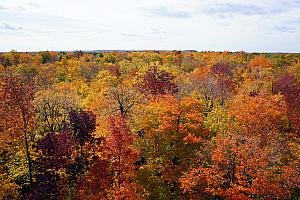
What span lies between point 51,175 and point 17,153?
5.58 m

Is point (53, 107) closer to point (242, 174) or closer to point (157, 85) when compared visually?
point (157, 85)

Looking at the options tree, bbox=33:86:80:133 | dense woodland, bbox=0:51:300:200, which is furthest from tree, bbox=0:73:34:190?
tree, bbox=33:86:80:133

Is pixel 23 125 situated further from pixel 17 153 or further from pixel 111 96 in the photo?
pixel 111 96

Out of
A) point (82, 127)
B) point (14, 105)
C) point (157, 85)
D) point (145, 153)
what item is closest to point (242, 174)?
point (145, 153)

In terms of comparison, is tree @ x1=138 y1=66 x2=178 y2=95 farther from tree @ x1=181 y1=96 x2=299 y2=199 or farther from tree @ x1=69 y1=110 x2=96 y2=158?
tree @ x1=181 y1=96 x2=299 y2=199

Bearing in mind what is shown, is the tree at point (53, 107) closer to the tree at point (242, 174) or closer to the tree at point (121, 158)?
the tree at point (121, 158)

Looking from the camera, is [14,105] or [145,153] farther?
[145,153]

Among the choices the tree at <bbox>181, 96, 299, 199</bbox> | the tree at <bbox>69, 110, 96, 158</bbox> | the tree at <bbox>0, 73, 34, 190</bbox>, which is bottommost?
the tree at <bbox>181, 96, 299, 199</bbox>

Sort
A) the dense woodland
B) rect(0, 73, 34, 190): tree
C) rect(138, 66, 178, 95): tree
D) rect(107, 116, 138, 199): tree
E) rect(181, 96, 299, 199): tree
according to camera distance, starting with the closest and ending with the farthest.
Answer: rect(181, 96, 299, 199): tree < the dense woodland < rect(107, 116, 138, 199): tree < rect(0, 73, 34, 190): tree < rect(138, 66, 178, 95): tree

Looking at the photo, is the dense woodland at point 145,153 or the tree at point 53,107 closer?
the dense woodland at point 145,153

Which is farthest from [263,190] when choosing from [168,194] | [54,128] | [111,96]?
[54,128]

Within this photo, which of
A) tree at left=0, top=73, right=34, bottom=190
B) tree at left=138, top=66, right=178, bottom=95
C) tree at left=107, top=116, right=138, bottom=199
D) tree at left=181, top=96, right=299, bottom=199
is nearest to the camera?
tree at left=181, top=96, right=299, bottom=199

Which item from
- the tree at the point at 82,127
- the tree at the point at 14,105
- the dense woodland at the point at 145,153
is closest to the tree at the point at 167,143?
the dense woodland at the point at 145,153

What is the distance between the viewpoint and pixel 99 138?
3369cm
